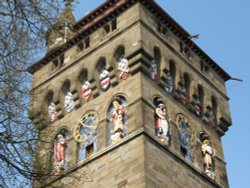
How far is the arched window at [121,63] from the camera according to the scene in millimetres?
21261

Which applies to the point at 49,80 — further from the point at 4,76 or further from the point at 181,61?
the point at 4,76

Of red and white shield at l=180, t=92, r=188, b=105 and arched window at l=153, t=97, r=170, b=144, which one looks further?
red and white shield at l=180, t=92, r=188, b=105

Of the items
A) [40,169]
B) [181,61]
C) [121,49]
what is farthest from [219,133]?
[40,169]

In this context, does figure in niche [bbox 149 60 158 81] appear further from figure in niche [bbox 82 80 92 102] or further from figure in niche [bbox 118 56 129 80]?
figure in niche [bbox 82 80 92 102]

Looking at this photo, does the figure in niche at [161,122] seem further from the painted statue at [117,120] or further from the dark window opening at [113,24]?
the dark window opening at [113,24]

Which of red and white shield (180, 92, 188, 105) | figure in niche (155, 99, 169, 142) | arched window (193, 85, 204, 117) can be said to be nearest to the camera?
figure in niche (155, 99, 169, 142)

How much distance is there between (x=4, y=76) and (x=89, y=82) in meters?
11.0

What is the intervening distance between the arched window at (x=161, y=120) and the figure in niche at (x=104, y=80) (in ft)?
5.77

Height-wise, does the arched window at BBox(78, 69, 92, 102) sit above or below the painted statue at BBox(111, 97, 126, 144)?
above

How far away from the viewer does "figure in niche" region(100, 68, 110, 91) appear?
21.7m

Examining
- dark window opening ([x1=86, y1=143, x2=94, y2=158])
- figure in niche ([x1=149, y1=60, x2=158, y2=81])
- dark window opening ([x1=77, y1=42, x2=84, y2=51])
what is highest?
dark window opening ([x1=77, y1=42, x2=84, y2=51])

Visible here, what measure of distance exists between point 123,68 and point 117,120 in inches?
76.6

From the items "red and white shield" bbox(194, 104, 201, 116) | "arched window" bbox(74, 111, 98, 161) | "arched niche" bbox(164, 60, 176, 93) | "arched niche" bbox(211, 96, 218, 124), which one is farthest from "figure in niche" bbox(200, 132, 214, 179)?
"arched window" bbox(74, 111, 98, 161)

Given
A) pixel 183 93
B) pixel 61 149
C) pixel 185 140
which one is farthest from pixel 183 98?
pixel 61 149
